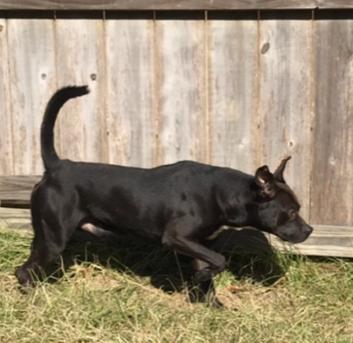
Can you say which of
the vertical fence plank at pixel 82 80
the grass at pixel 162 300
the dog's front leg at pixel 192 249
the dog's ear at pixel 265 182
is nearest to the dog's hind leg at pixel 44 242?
the grass at pixel 162 300

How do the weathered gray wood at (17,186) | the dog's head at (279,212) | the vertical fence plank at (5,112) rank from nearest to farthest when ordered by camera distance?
1. the dog's head at (279,212)
2. the vertical fence plank at (5,112)
3. the weathered gray wood at (17,186)

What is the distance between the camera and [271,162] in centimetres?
555

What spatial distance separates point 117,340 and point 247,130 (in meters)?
1.76

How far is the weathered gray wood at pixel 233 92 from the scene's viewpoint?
5.38m

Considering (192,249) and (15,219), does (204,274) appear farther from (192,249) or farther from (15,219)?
(15,219)

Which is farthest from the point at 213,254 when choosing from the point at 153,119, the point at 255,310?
the point at 153,119

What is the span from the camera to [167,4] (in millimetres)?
5320

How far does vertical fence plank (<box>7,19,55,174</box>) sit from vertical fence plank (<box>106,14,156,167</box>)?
42cm

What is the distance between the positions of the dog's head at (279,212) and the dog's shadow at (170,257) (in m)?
0.54

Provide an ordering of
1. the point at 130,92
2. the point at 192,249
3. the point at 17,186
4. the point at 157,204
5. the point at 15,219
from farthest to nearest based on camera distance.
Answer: the point at 15,219 < the point at 17,186 < the point at 130,92 < the point at 157,204 < the point at 192,249

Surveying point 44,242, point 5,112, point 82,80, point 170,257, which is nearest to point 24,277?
point 44,242

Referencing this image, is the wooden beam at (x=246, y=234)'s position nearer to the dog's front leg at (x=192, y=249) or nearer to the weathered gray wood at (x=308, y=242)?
the weathered gray wood at (x=308, y=242)

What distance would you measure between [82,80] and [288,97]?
4.38 ft

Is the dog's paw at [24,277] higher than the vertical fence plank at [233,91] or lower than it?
lower
